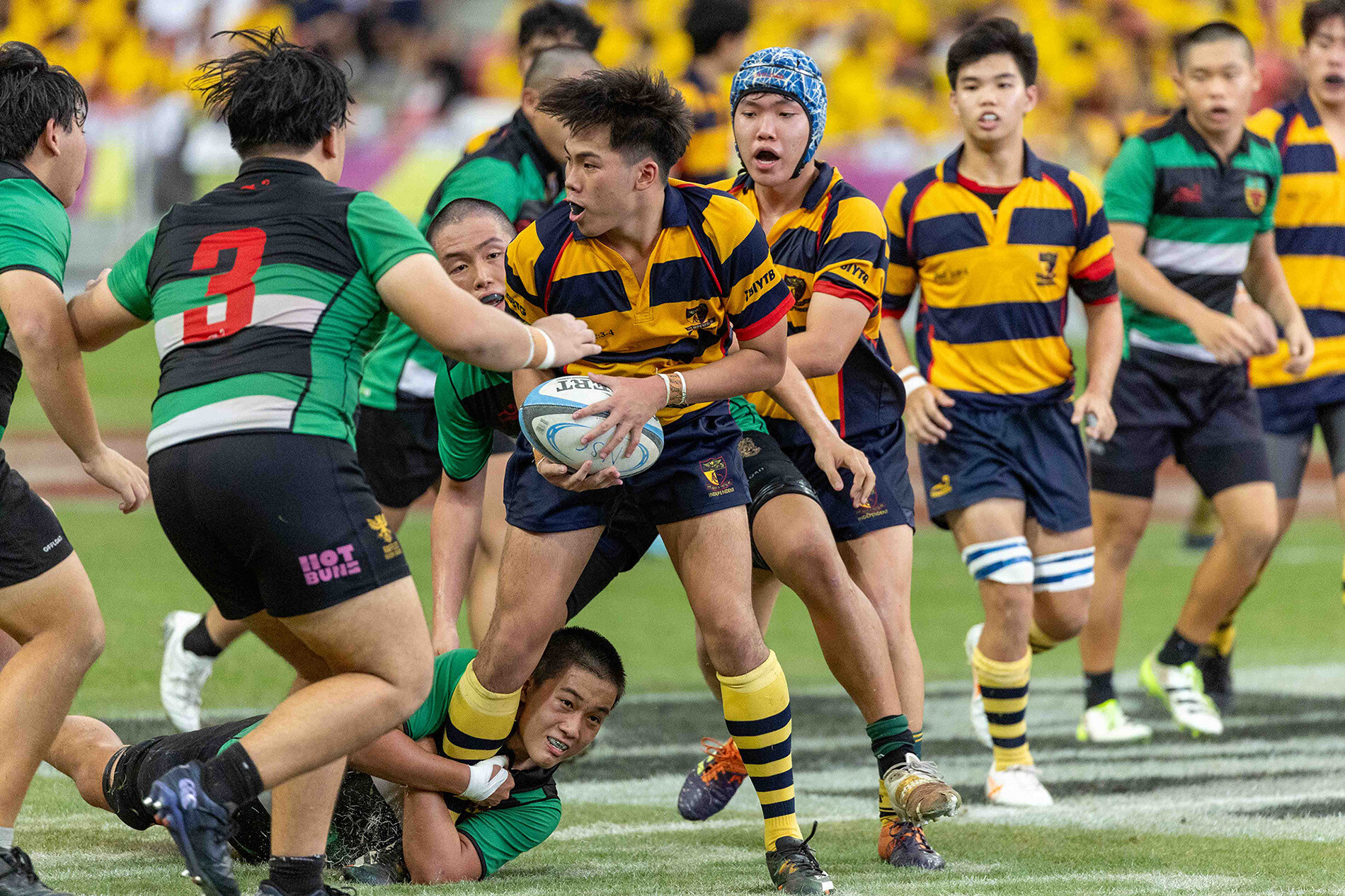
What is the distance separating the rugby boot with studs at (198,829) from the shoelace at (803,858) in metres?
1.44

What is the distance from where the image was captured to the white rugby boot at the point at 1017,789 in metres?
5.45

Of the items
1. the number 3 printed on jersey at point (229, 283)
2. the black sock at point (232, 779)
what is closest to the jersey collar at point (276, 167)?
the number 3 printed on jersey at point (229, 283)

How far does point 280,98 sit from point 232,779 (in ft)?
5.04

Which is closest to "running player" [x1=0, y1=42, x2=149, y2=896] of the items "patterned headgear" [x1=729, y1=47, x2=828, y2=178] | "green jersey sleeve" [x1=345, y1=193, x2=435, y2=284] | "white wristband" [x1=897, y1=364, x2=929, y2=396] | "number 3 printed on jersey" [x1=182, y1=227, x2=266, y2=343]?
"number 3 printed on jersey" [x1=182, y1=227, x2=266, y2=343]

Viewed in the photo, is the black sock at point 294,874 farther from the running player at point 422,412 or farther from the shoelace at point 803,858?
the running player at point 422,412

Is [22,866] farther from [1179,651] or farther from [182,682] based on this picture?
[1179,651]

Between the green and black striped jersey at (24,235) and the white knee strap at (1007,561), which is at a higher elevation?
the green and black striped jersey at (24,235)

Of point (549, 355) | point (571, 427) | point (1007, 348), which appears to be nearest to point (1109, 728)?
point (1007, 348)

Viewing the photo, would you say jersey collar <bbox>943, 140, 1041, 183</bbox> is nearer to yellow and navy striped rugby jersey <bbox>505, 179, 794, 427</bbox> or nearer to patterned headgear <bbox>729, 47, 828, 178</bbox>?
patterned headgear <bbox>729, 47, 828, 178</bbox>

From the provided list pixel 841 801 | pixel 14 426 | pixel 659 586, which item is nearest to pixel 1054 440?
pixel 841 801

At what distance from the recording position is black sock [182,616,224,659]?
636cm

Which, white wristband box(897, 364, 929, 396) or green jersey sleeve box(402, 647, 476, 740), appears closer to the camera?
green jersey sleeve box(402, 647, 476, 740)

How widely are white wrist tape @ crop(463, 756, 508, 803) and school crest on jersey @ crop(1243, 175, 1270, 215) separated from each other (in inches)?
168

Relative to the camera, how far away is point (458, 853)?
13.8 ft
